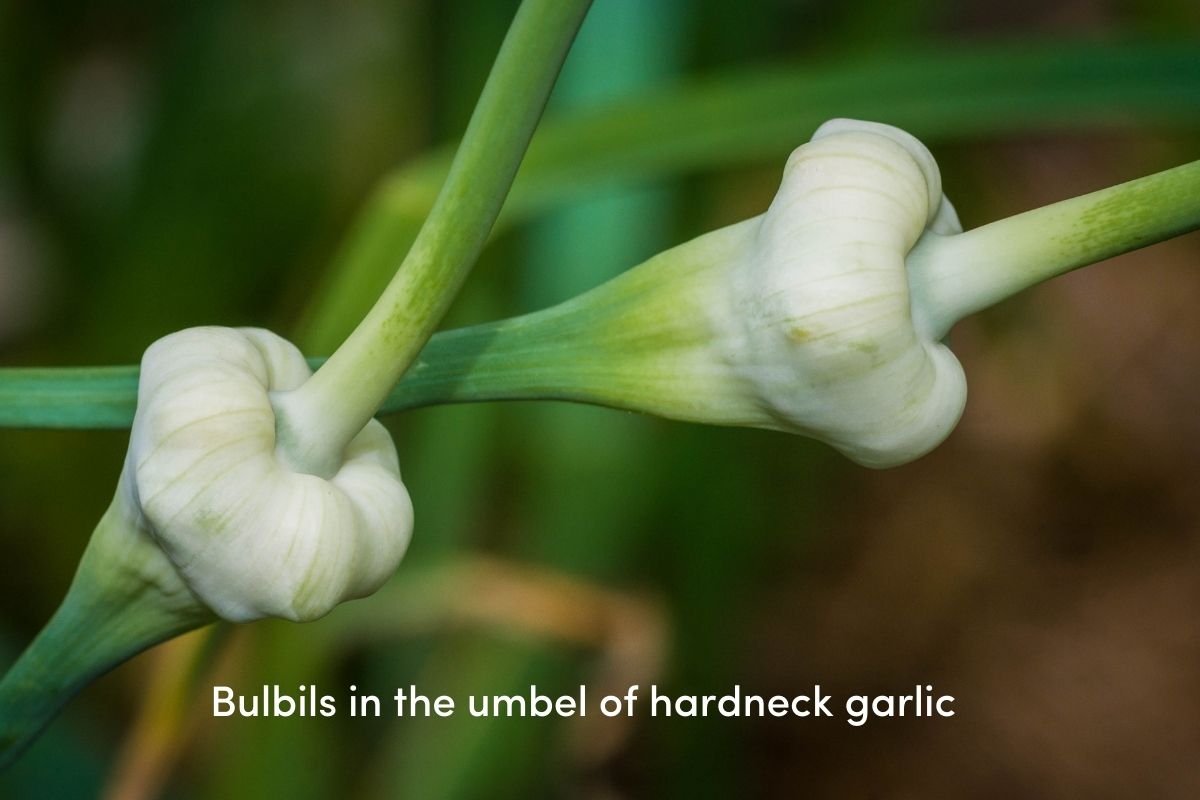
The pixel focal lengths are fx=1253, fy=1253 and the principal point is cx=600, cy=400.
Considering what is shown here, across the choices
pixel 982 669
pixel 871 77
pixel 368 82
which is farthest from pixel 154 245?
pixel 982 669

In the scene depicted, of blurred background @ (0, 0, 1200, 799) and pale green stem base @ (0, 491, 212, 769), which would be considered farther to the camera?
blurred background @ (0, 0, 1200, 799)

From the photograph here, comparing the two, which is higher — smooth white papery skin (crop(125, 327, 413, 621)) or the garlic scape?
the garlic scape

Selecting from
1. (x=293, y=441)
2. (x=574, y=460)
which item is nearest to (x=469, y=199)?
(x=293, y=441)

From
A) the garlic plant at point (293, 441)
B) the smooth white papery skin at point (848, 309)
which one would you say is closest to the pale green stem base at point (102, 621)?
the garlic plant at point (293, 441)

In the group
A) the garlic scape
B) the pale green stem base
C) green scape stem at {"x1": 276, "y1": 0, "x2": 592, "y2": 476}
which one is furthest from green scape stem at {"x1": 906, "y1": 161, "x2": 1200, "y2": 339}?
the pale green stem base

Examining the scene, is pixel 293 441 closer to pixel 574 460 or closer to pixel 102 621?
pixel 102 621

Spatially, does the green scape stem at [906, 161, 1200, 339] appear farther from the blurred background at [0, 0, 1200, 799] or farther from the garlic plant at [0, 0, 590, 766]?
the blurred background at [0, 0, 1200, 799]

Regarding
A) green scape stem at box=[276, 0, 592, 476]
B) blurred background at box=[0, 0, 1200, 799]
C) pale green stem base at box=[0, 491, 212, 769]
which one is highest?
blurred background at box=[0, 0, 1200, 799]
